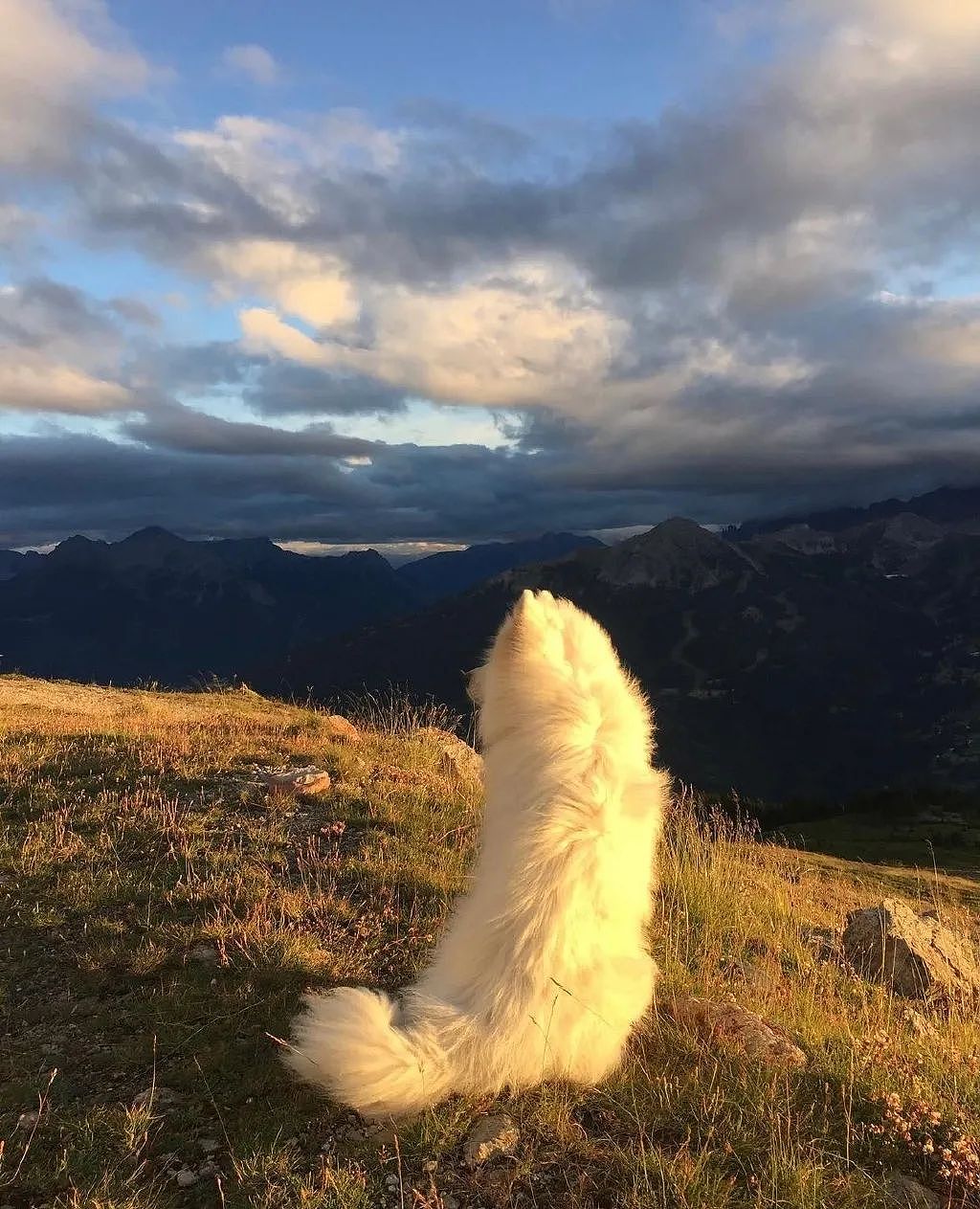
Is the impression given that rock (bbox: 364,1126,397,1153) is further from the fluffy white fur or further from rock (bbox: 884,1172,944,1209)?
rock (bbox: 884,1172,944,1209)

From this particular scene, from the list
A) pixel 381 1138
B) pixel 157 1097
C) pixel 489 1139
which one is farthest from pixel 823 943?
pixel 157 1097

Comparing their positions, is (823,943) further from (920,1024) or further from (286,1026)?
(286,1026)

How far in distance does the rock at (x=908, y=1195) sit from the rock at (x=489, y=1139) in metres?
1.67

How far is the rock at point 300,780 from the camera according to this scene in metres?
9.00

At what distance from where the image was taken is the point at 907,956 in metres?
6.62

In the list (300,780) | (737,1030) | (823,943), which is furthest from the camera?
(300,780)

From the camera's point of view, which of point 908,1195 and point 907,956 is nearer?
point 908,1195

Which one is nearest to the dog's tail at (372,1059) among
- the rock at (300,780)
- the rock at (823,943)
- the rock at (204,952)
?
the rock at (204,952)

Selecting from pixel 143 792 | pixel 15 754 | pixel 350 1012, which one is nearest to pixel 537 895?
pixel 350 1012

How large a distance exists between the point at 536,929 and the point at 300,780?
244 inches

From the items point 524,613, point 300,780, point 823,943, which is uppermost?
point 524,613

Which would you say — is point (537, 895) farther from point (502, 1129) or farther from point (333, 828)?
point (333, 828)

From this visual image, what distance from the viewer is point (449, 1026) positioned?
3.42 m

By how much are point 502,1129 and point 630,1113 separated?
2.20 ft
